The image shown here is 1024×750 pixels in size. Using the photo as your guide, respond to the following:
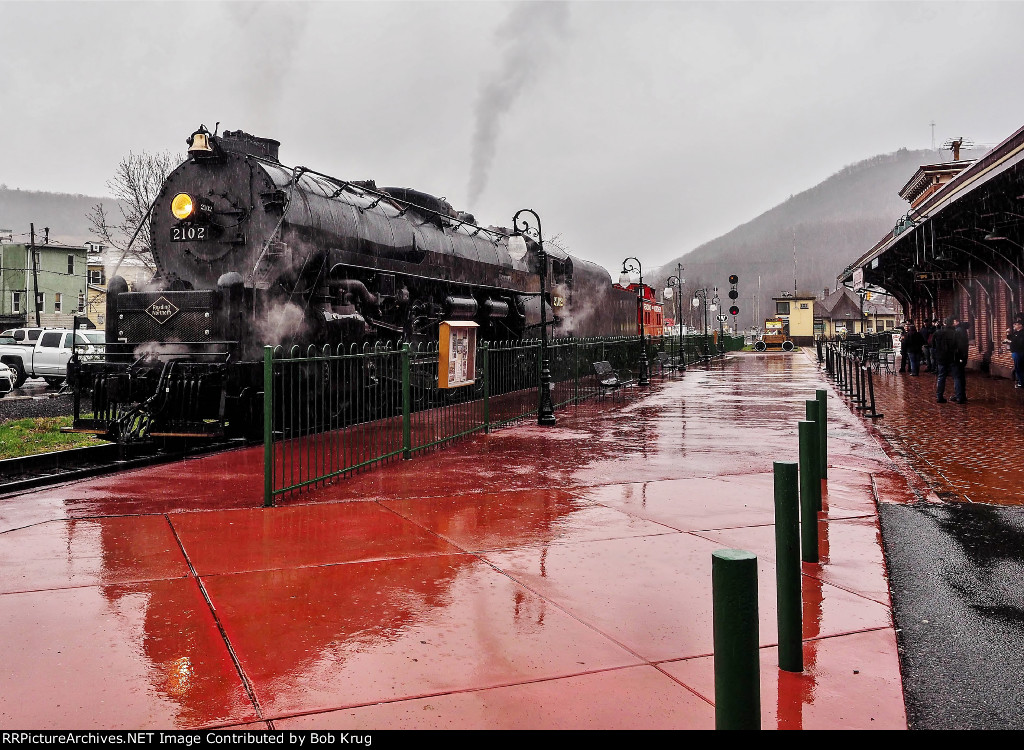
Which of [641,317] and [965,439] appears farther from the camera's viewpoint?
[641,317]

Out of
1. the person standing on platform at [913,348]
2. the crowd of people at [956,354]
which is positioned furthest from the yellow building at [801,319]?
the crowd of people at [956,354]

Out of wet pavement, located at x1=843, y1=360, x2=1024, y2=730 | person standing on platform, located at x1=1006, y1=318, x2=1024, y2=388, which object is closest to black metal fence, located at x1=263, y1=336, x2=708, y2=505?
wet pavement, located at x1=843, y1=360, x2=1024, y2=730

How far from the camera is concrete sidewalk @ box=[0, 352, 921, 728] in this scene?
9.93 feet

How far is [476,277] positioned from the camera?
618 inches

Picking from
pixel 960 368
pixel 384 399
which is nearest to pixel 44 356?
pixel 384 399

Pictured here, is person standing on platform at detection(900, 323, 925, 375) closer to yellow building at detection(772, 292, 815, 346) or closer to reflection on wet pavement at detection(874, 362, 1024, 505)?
reflection on wet pavement at detection(874, 362, 1024, 505)

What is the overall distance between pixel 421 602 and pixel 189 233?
8264 millimetres

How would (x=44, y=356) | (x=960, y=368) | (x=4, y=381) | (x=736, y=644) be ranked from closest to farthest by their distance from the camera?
(x=736, y=644) → (x=960, y=368) → (x=4, y=381) → (x=44, y=356)

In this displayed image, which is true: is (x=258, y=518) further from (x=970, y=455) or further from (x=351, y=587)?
(x=970, y=455)

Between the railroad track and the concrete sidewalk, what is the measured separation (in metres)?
0.54

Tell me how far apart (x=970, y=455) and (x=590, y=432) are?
4959mm

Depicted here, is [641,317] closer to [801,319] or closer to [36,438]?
[36,438]

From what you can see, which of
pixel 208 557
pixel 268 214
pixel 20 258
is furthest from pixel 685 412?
pixel 20 258

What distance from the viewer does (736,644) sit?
2223 millimetres
